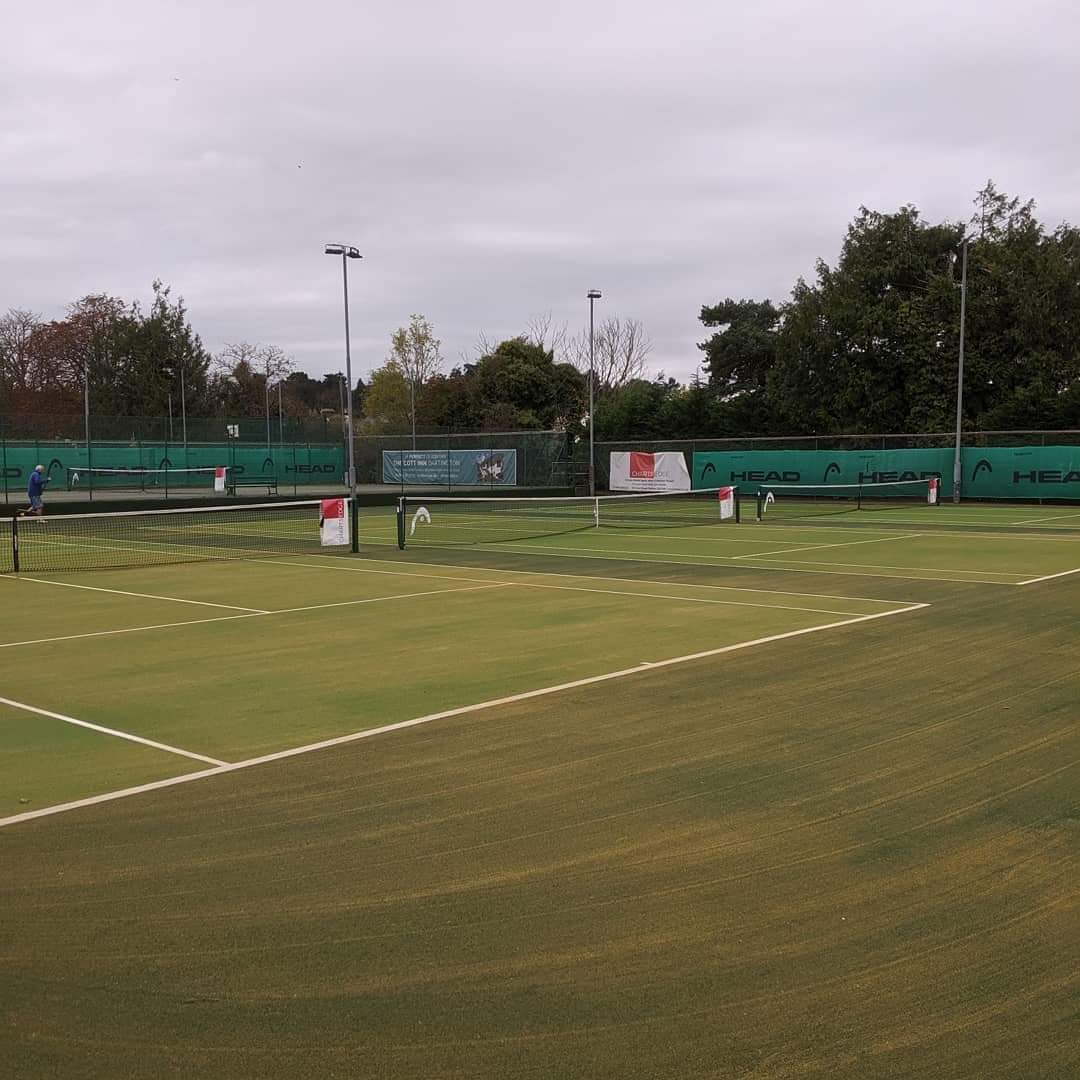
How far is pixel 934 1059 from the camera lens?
332 cm

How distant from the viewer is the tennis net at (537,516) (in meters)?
25.3

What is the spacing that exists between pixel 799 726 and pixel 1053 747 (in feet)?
4.88

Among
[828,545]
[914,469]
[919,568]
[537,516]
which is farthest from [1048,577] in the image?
[914,469]

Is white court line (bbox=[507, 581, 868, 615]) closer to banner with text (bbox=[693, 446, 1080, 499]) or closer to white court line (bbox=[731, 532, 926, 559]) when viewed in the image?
white court line (bbox=[731, 532, 926, 559])

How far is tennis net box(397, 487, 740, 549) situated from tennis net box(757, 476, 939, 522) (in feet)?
7.45

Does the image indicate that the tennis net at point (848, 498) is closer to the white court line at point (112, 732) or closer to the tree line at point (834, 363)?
the tree line at point (834, 363)

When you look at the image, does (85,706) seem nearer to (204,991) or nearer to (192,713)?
(192,713)

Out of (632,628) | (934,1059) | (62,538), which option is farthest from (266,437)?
(934,1059)

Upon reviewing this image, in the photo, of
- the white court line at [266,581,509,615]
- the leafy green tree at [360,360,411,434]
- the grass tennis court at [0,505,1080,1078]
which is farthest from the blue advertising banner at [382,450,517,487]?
the grass tennis court at [0,505,1080,1078]

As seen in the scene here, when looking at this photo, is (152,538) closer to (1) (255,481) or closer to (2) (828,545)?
(2) (828,545)

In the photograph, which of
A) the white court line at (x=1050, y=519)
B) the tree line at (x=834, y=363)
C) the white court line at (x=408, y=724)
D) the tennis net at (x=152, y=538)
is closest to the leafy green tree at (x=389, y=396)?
the tree line at (x=834, y=363)

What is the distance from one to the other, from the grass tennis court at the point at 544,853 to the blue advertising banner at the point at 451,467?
38.0 meters

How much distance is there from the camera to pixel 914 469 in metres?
41.1

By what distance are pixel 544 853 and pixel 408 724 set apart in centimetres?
258
